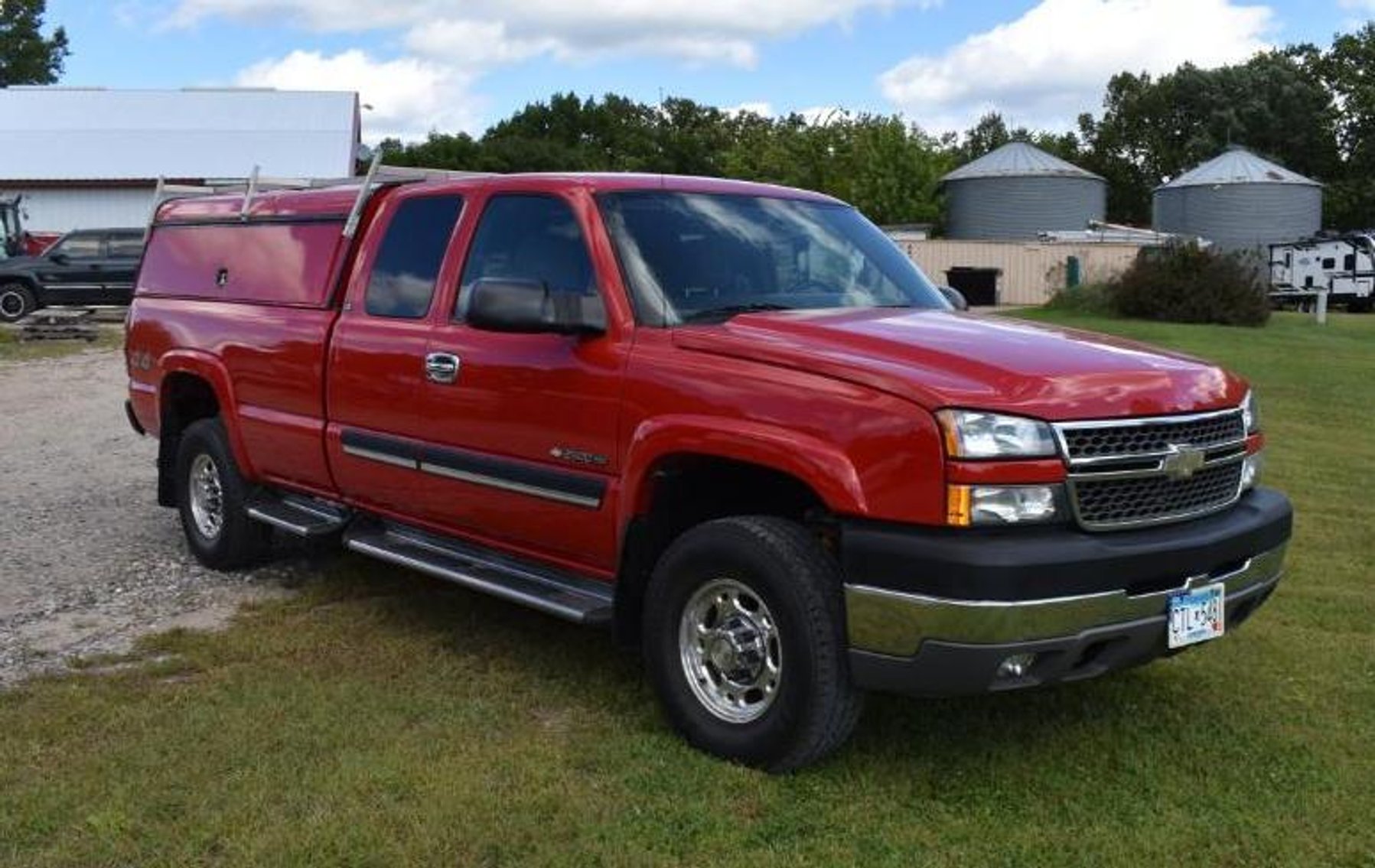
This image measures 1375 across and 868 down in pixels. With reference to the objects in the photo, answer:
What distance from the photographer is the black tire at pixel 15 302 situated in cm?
2589

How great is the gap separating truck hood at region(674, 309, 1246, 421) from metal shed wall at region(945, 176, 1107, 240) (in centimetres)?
5502

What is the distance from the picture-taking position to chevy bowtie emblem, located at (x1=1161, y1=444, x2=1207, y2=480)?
4.07 metres

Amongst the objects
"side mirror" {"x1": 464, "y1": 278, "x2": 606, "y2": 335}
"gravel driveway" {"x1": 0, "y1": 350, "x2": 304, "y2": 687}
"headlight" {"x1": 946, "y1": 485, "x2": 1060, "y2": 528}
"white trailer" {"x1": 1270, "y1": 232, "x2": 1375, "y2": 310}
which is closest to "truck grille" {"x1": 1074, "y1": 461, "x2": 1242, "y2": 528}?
"headlight" {"x1": 946, "y1": 485, "x2": 1060, "y2": 528}

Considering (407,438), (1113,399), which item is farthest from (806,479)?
(407,438)

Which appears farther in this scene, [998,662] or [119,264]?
[119,264]

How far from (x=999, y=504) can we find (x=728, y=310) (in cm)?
138

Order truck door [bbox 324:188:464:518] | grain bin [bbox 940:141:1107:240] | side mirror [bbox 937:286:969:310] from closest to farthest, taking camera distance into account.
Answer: truck door [bbox 324:188:464:518] → side mirror [bbox 937:286:969:310] → grain bin [bbox 940:141:1107:240]

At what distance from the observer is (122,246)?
26547mm

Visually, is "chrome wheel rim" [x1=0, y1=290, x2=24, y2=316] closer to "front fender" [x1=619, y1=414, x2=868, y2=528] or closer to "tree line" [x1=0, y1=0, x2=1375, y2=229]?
"front fender" [x1=619, y1=414, x2=868, y2=528]

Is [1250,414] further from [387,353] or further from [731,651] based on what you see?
[387,353]

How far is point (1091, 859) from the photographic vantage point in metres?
3.78

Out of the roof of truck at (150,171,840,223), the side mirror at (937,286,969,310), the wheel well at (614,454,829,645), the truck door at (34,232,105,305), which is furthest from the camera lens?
the truck door at (34,232,105,305)

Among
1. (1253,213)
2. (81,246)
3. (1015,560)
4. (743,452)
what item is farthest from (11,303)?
(1253,213)

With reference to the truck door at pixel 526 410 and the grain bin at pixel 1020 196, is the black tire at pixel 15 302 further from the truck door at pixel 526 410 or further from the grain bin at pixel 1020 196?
the grain bin at pixel 1020 196
